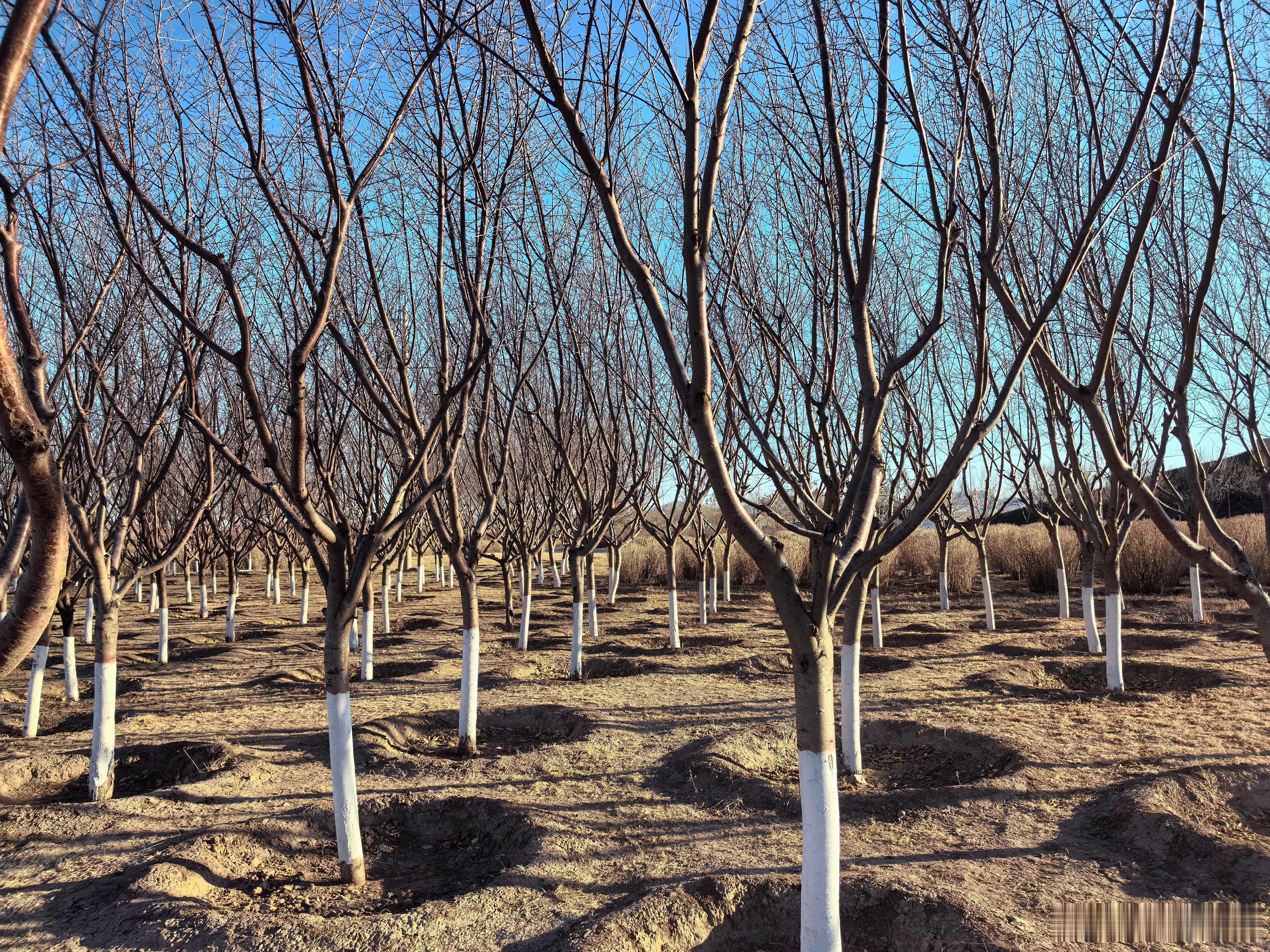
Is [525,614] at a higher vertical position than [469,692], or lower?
higher

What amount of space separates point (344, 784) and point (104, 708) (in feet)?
6.84

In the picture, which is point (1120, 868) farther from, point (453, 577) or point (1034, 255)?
point (453, 577)

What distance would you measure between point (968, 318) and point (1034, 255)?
3.17 metres

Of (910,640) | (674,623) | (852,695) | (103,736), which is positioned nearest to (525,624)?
(674,623)

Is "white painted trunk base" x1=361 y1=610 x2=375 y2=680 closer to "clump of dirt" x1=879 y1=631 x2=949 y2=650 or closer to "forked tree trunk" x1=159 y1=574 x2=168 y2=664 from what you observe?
"forked tree trunk" x1=159 y1=574 x2=168 y2=664

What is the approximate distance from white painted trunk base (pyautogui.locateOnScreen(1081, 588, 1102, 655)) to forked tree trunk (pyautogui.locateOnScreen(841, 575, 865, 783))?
458 cm

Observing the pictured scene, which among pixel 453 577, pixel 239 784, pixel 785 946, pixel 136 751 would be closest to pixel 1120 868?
pixel 785 946

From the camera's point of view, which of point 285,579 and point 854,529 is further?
point 285,579

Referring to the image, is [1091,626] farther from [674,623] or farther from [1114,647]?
[674,623]

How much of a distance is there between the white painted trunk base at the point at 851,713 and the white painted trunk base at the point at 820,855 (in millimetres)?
2135

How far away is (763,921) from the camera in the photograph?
3.05 m

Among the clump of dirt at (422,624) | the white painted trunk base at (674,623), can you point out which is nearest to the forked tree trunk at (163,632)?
the clump of dirt at (422,624)

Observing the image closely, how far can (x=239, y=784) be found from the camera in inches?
183

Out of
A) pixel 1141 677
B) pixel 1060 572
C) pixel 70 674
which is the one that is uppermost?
pixel 1060 572
